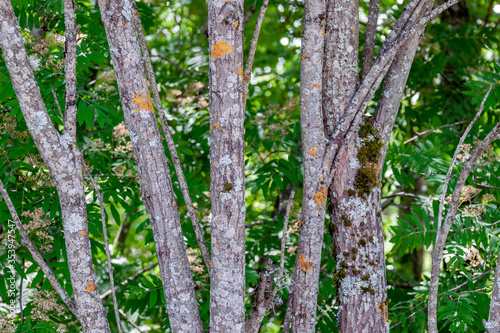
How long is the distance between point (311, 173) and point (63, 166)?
1.10m

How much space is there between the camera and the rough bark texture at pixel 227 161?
1.61 meters

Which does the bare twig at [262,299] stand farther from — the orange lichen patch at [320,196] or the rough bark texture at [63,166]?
the rough bark texture at [63,166]

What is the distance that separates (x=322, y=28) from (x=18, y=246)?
2.20 metres

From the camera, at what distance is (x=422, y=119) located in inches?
158

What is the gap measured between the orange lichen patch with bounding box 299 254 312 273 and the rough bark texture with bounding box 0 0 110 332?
3.00 feet

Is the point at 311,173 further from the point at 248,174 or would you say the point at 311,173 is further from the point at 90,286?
the point at 248,174

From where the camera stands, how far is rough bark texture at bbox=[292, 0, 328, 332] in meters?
1.95

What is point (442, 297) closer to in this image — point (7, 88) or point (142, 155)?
point (142, 155)

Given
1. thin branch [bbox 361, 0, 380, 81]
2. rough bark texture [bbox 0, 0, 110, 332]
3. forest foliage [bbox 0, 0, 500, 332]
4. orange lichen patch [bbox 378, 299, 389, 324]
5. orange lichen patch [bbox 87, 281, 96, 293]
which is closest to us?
rough bark texture [bbox 0, 0, 110, 332]

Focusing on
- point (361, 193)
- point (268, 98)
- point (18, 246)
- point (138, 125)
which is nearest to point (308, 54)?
point (361, 193)

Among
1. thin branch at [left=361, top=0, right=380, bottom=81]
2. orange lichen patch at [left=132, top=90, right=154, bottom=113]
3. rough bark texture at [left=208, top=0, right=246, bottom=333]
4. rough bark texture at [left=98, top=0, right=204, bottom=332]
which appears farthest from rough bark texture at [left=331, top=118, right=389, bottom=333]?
orange lichen patch at [left=132, top=90, right=154, bottom=113]

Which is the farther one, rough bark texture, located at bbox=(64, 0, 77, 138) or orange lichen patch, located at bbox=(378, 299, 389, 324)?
orange lichen patch, located at bbox=(378, 299, 389, 324)

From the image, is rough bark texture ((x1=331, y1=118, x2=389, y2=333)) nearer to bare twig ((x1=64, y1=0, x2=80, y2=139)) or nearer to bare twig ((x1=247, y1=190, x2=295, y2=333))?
bare twig ((x1=247, y1=190, x2=295, y2=333))

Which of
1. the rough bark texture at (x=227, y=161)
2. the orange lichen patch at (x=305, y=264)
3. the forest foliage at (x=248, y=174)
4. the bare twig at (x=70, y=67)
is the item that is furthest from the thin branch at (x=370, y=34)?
the bare twig at (x=70, y=67)
